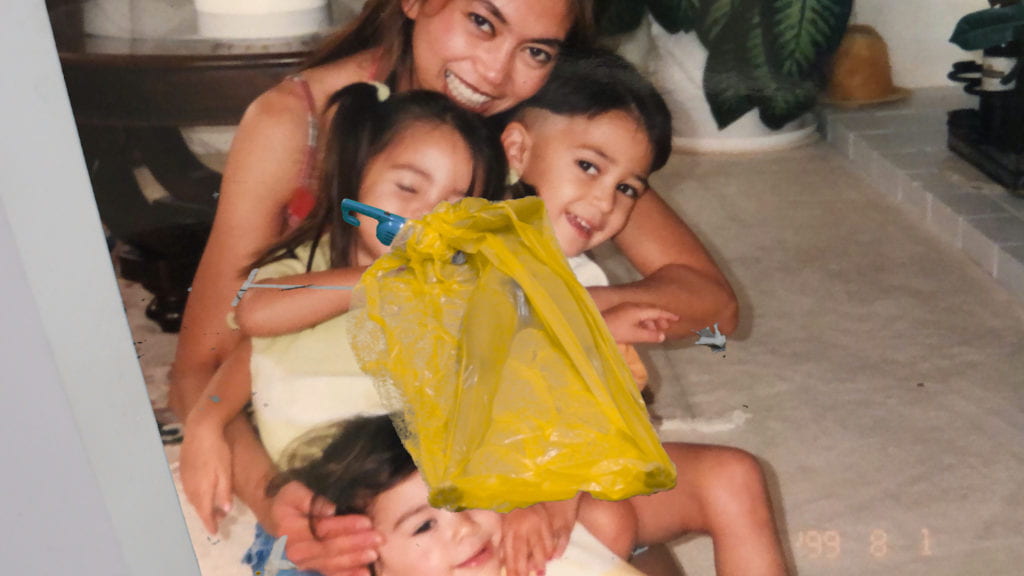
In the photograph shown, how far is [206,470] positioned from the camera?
2.95ft

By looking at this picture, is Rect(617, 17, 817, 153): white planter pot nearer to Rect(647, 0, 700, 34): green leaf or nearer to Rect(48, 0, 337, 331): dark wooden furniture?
Rect(647, 0, 700, 34): green leaf

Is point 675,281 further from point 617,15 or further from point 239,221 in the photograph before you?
point 239,221

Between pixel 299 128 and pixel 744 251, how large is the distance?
0.40m

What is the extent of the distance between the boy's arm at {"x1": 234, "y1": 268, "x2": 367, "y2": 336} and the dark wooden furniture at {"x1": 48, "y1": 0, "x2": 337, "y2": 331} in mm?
75

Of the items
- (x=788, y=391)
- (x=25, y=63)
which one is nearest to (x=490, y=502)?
(x=788, y=391)

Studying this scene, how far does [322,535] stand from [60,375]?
29 cm

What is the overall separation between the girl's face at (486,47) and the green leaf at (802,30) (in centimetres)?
16

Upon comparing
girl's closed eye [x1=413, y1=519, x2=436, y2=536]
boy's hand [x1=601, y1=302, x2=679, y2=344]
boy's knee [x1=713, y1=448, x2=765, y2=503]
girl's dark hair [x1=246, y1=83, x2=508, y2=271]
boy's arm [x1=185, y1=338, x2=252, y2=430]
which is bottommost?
girl's closed eye [x1=413, y1=519, x2=436, y2=536]

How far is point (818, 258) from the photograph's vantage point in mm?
806

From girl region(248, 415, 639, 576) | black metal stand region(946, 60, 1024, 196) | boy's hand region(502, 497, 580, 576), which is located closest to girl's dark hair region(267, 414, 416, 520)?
girl region(248, 415, 639, 576)

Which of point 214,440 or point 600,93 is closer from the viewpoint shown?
point 600,93

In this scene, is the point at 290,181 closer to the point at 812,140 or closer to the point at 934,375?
the point at 812,140

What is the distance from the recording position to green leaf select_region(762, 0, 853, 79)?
0.74 metres

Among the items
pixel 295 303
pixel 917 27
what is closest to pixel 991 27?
pixel 917 27
